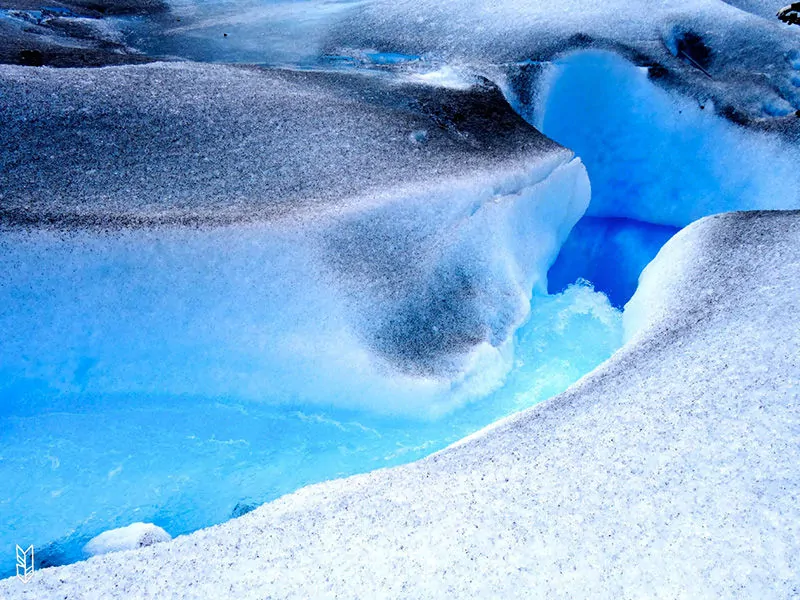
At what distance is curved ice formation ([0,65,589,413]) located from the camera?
296 cm

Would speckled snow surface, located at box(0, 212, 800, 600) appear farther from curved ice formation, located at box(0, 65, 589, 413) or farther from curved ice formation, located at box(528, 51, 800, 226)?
curved ice formation, located at box(528, 51, 800, 226)

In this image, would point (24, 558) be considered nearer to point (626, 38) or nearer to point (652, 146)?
point (652, 146)

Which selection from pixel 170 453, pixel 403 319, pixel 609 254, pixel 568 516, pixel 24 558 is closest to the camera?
pixel 568 516

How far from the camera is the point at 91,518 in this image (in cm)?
266

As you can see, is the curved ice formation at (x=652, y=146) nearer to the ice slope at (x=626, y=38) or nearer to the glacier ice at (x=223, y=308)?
the ice slope at (x=626, y=38)

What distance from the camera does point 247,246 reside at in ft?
10.1

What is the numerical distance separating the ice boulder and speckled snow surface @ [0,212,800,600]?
1.91 ft

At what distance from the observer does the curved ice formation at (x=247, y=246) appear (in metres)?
2.96

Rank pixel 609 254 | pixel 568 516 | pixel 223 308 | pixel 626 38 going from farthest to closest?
pixel 626 38, pixel 609 254, pixel 223 308, pixel 568 516

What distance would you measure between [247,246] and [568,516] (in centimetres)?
196

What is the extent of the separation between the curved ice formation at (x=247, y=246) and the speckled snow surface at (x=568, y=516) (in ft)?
3.16

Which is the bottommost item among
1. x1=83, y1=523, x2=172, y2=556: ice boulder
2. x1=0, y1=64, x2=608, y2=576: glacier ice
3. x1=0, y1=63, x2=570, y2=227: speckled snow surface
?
x1=83, y1=523, x2=172, y2=556: ice boulder

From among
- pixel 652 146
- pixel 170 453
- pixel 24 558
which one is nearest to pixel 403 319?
pixel 170 453

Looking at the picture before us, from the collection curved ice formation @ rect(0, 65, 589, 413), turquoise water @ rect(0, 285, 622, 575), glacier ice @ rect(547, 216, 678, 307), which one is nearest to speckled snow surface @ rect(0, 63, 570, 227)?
curved ice formation @ rect(0, 65, 589, 413)
